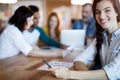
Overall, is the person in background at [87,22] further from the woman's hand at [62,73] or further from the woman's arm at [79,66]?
the woman's hand at [62,73]

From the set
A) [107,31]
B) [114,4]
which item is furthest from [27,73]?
[114,4]

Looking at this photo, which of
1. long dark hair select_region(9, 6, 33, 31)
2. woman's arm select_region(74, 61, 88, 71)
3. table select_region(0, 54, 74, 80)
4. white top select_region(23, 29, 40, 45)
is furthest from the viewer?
white top select_region(23, 29, 40, 45)

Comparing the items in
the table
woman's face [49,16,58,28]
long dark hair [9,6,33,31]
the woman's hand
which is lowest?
the table

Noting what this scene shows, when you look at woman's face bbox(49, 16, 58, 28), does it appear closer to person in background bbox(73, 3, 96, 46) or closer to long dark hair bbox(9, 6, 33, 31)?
person in background bbox(73, 3, 96, 46)

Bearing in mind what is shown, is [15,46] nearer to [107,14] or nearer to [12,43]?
[12,43]

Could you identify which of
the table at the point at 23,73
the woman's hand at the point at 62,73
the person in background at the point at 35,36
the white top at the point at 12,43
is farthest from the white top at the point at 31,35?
the woman's hand at the point at 62,73

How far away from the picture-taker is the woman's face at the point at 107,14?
1.18 meters

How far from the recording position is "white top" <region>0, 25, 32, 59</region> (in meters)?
1.92

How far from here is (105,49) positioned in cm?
129

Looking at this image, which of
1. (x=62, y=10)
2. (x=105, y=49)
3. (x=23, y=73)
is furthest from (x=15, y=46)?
(x=62, y=10)

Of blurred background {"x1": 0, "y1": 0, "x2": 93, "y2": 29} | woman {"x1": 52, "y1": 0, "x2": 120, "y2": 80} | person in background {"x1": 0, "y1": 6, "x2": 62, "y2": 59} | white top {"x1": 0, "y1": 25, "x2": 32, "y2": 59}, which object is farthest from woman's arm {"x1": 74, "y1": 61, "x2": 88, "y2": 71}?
blurred background {"x1": 0, "y1": 0, "x2": 93, "y2": 29}

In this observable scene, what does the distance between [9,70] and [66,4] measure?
251 centimetres

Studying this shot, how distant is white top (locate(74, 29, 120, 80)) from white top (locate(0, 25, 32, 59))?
67 cm

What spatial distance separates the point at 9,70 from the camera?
135 cm
